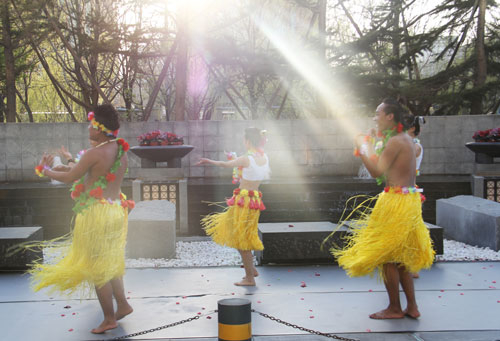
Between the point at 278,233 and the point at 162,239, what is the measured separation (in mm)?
1648

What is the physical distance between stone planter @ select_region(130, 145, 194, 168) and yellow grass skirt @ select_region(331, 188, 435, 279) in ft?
21.8

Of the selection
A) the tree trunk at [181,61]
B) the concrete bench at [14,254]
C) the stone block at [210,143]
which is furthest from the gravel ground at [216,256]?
the tree trunk at [181,61]

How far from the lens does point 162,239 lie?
23.9 feet

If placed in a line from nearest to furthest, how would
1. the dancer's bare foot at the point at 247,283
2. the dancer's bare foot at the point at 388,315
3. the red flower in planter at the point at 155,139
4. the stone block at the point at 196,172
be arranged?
the dancer's bare foot at the point at 388,315 → the dancer's bare foot at the point at 247,283 → the red flower in planter at the point at 155,139 → the stone block at the point at 196,172

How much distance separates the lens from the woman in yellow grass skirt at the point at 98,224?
4.24 meters

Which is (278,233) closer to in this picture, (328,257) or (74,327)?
(328,257)

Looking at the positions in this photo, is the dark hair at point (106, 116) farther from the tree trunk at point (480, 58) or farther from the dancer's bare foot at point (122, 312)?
the tree trunk at point (480, 58)

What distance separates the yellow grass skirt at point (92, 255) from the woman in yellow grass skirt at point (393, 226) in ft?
6.57

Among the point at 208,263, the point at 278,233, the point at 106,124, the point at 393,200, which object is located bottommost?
the point at 208,263

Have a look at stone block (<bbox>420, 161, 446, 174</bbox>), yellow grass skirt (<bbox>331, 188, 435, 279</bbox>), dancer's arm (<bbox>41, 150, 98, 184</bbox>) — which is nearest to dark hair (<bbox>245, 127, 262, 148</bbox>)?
yellow grass skirt (<bbox>331, 188, 435, 279</bbox>)

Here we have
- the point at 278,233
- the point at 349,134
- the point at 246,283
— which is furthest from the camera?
the point at 349,134

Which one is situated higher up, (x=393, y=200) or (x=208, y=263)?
(x=393, y=200)

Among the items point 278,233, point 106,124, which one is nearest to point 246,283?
point 278,233

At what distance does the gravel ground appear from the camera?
23.2 feet
